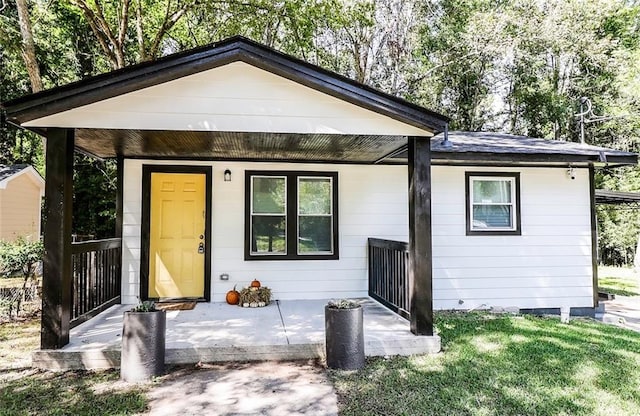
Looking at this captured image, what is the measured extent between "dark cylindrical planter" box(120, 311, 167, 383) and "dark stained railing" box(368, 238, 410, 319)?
290 centimetres

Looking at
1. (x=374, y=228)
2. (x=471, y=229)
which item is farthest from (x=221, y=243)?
Answer: (x=471, y=229)

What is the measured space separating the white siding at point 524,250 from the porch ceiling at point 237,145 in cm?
170

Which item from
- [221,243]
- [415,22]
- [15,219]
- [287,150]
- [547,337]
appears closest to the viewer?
[547,337]

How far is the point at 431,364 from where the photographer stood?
4.14 meters

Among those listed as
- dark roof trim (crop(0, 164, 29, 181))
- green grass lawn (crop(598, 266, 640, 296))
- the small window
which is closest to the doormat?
the small window

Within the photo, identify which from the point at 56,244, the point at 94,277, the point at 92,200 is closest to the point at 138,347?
the point at 56,244

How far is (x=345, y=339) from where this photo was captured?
13.1 ft

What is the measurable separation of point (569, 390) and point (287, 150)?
4.19m

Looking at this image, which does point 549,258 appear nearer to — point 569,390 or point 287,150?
point 569,390

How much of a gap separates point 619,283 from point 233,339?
1153cm

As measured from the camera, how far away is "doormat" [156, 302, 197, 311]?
5.82 metres

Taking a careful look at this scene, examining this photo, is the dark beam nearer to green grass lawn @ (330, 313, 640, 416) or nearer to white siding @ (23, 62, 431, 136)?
green grass lawn @ (330, 313, 640, 416)

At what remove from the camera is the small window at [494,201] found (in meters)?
6.88

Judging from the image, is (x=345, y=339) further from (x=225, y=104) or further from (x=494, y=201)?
(x=494, y=201)
